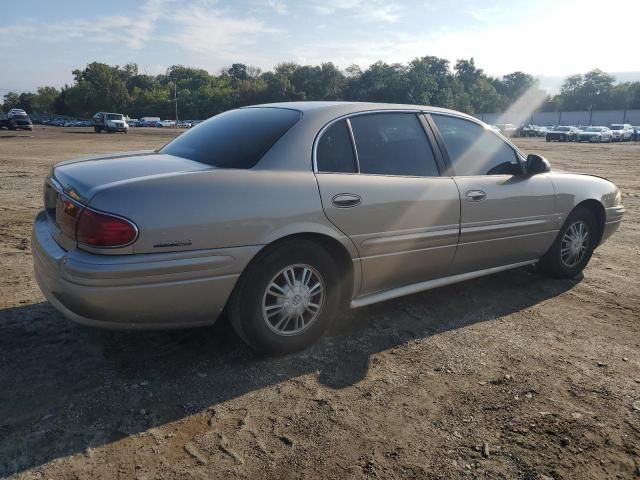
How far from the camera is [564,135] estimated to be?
155 feet

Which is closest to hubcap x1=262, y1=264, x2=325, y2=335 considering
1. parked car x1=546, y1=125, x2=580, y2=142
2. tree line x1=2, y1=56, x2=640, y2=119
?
parked car x1=546, y1=125, x2=580, y2=142

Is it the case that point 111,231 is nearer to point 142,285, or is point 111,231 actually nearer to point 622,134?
point 142,285

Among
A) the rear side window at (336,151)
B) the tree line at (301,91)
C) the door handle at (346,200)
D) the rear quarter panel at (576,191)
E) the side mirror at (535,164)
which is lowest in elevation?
the rear quarter panel at (576,191)

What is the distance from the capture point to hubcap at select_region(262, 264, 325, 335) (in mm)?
3154

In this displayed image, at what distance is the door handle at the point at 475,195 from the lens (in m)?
3.97

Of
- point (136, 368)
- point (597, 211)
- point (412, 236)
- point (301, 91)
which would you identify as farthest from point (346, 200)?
point (301, 91)

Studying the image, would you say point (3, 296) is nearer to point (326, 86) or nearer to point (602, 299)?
point (602, 299)

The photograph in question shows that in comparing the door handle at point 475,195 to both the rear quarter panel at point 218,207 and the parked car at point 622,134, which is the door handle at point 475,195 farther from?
the parked car at point 622,134

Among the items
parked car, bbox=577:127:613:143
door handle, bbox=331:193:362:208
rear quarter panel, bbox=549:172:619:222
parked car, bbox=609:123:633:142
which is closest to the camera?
door handle, bbox=331:193:362:208

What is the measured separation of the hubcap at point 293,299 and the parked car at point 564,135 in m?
49.8

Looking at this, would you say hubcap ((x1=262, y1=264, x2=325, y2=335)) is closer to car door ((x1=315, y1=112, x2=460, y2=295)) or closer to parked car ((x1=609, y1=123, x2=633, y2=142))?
car door ((x1=315, y1=112, x2=460, y2=295))

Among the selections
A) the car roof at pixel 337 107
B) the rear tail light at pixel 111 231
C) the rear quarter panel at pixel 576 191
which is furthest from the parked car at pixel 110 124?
the rear tail light at pixel 111 231

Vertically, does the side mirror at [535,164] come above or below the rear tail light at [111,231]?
above

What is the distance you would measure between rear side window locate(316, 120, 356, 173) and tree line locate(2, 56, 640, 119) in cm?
8453
